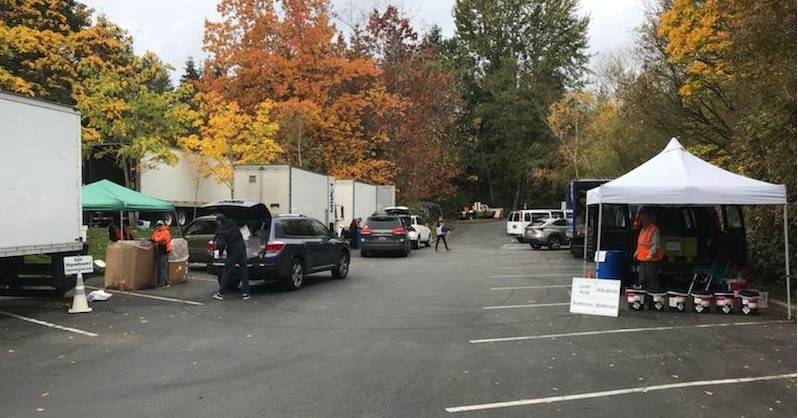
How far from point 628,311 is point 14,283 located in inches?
424

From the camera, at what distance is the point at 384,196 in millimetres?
36531

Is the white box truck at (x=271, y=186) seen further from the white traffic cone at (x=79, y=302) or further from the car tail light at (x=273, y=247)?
the white traffic cone at (x=79, y=302)

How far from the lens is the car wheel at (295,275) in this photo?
548 inches

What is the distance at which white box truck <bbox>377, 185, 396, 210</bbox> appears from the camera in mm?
35594

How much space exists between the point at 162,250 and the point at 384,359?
27.7ft

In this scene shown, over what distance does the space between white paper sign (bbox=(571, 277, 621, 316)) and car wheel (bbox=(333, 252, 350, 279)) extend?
23.0ft

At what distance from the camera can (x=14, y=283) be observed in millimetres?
11977

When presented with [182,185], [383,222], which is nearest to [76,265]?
[383,222]

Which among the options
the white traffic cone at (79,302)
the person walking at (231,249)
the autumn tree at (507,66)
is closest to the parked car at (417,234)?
the person walking at (231,249)

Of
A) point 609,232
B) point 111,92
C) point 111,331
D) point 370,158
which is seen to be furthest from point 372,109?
point 111,331

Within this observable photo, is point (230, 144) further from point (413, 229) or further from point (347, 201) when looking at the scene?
point (413, 229)

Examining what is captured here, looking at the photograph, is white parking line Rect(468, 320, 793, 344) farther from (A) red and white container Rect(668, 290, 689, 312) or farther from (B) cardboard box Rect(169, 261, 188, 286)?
(B) cardboard box Rect(169, 261, 188, 286)

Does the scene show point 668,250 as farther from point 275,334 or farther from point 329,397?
point 329,397

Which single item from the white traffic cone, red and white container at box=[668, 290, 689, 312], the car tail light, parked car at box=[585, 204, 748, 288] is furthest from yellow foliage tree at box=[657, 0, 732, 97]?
the white traffic cone
